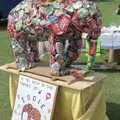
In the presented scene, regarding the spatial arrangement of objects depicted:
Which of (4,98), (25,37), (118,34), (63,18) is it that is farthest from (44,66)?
(118,34)

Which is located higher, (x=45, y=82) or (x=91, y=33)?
(x=91, y=33)

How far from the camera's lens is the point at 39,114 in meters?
3.79

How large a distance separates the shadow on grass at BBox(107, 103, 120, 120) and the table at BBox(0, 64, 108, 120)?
2.10 feet

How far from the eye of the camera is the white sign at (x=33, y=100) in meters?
3.70

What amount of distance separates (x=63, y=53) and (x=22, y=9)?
0.53m

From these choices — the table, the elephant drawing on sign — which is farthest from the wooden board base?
the elephant drawing on sign

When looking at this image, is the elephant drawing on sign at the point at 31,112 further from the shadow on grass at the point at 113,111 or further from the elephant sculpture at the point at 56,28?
the shadow on grass at the point at 113,111

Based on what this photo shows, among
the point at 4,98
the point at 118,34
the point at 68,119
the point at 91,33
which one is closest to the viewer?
the point at 91,33

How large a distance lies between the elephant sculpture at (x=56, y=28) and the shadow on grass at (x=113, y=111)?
0.87 metres

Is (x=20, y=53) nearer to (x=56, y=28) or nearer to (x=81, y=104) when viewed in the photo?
(x=56, y=28)

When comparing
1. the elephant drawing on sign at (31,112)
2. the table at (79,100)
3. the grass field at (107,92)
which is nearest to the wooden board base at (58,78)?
the table at (79,100)

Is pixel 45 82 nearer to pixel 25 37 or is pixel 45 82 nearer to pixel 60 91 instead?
pixel 60 91

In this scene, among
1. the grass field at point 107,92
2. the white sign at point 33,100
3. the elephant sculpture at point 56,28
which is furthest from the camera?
the grass field at point 107,92

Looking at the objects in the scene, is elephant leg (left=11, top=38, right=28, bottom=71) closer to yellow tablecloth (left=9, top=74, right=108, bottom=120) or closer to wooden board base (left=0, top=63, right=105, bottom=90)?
wooden board base (left=0, top=63, right=105, bottom=90)
